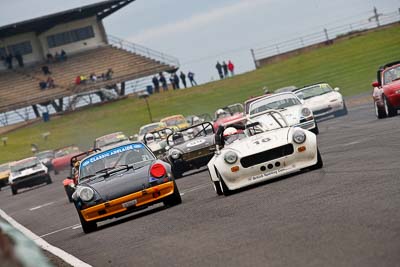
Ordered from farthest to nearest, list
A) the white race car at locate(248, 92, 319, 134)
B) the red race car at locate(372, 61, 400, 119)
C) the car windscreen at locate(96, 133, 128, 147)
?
1. the car windscreen at locate(96, 133, 128, 147)
2. the white race car at locate(248, 92, 319, 134)
3. the red race car at locate(372, 61, 400, 119)

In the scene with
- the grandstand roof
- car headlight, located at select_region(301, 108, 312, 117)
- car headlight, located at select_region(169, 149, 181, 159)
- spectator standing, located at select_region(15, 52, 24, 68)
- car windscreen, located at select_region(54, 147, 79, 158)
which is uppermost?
the grandstand roof

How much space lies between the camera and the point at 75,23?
8812 cm

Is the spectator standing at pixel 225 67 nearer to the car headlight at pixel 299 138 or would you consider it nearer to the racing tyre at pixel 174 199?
the racing tyre at pixel 174 199

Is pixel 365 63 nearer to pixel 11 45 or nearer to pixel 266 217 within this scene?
pixel 11 45

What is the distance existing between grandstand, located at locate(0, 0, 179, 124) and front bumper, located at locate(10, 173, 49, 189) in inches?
1341

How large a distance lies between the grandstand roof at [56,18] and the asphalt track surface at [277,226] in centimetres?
6604

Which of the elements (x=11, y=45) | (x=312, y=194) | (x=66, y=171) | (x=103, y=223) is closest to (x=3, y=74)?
(x=11, y=45)

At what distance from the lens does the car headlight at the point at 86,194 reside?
15.2 metres

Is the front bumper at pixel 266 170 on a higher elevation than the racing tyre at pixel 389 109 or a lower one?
higher

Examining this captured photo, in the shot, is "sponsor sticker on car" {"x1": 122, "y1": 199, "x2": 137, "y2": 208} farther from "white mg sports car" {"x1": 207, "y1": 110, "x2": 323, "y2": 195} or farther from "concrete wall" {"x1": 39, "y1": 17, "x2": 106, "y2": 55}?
"concrete wall" {"x1": 39, "y1": 17, "x2": 106, "y2": 55}

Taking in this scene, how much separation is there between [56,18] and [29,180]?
44.6 metres

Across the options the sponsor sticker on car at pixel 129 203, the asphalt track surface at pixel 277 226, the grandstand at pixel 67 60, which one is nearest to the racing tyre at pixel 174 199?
the asphalt track surface at pixel 277 226

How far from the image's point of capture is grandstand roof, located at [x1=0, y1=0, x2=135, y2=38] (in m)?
83.7

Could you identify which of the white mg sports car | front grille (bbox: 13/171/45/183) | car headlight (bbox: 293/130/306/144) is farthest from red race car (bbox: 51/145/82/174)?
car headlight (bbox: 293/130/306/144)
